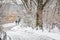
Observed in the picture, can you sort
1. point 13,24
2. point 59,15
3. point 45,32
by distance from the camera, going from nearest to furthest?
point 59,15, point 45,32, point 13,24

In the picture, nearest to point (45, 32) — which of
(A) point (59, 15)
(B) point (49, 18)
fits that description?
(B) point (49, 18)

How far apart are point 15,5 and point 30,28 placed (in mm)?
438

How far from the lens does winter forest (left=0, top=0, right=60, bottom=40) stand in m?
1.56

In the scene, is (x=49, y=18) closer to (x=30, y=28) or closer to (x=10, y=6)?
(x=30, y=28)

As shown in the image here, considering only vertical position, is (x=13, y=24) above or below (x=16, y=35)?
above

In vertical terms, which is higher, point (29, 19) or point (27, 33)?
point (29, 19)

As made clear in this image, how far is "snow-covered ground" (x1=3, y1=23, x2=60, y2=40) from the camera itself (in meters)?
1.56

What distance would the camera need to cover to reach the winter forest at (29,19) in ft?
5.11

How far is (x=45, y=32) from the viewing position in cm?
165

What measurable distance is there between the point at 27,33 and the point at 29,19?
209 millimetres

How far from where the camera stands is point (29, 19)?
1.79 m

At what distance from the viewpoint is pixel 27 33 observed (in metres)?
1.79

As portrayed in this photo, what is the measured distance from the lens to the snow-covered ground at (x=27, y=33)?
1.56 meters

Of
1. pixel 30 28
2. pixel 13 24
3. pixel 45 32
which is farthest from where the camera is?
pixel 13 24
